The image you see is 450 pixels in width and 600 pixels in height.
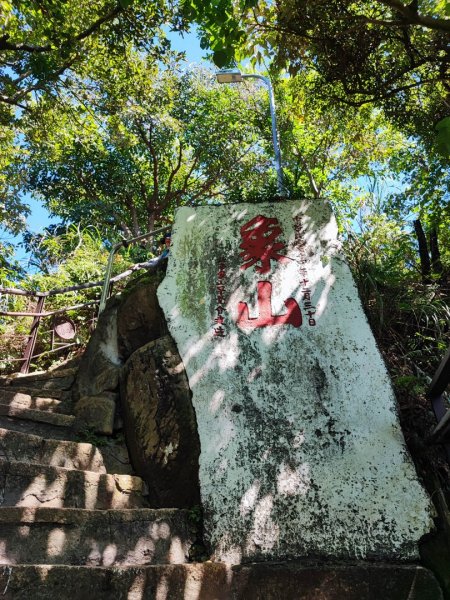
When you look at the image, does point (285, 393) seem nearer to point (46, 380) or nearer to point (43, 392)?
point (43, 392)

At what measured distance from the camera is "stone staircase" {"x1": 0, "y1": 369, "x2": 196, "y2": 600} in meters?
2.04

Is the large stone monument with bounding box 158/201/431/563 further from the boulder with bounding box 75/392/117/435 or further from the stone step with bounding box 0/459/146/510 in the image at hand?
the boulder with bounding box 75/392/117/435

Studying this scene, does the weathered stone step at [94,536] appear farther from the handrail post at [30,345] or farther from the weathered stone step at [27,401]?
the handrail post at [30,345]

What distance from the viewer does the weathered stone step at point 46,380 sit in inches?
171

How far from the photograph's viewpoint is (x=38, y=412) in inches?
143

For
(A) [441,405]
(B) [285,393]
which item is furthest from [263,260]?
(A) [441,405]

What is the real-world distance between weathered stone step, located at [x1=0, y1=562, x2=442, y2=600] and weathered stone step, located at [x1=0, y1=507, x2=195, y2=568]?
1.14 ft

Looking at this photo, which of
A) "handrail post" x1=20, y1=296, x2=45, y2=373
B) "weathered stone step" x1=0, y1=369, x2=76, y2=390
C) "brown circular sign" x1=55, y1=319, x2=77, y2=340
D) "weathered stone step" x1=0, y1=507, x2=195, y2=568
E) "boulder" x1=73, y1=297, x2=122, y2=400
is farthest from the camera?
"brown circular sign" x1=55, y1=319, x2=77, y2=340

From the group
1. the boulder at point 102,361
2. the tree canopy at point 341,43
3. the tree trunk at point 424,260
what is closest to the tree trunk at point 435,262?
the tree trunk at point 424,260

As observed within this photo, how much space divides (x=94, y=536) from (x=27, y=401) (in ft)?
5.97

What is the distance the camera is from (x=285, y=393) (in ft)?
10.6

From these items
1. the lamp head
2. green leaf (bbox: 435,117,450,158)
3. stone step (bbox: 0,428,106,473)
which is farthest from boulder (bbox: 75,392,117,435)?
the lamp head

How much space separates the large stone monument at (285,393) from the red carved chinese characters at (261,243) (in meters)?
0.01

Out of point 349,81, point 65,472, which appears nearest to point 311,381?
point 65,472
